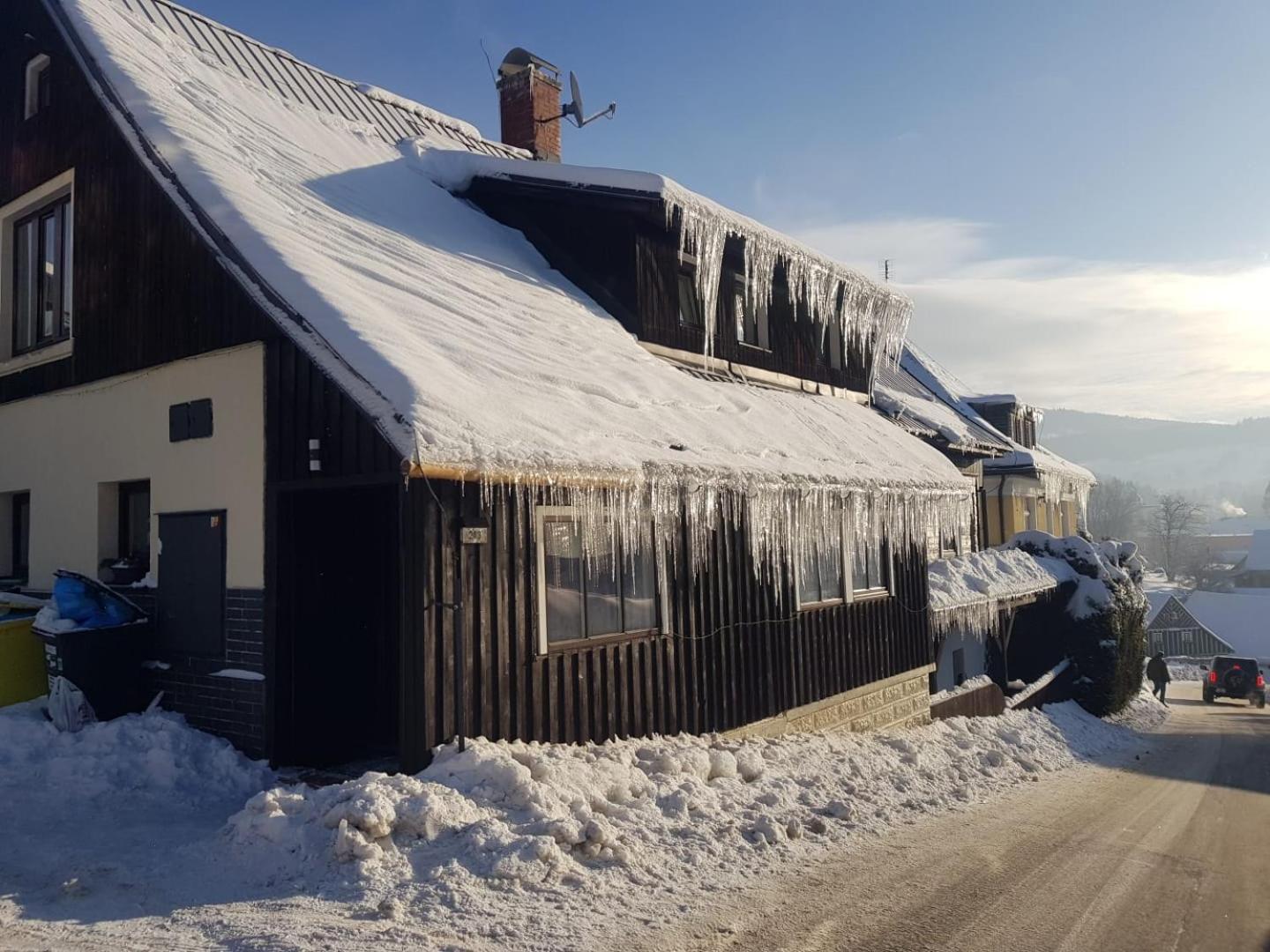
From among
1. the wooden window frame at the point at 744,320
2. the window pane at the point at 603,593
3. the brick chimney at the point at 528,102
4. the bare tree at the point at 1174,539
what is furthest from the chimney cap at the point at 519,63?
the bare tree at the point at 1174,539

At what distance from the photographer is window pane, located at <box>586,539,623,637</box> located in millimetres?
7609

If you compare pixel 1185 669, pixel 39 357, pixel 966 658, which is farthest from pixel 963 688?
pixel 1185 669

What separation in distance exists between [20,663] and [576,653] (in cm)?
471

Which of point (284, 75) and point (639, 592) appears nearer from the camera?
point (639, 592)

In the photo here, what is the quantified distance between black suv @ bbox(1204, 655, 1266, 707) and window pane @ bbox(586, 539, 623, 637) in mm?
30868

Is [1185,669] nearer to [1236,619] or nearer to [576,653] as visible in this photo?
[1236,619]

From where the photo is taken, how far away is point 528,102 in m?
14.9

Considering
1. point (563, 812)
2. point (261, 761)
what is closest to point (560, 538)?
point (563, 812)

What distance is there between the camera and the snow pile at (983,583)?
15016 mm

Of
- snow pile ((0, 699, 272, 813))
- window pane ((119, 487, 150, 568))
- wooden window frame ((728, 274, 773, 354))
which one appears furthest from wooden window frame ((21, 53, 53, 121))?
wooden window frame ((728, 274, 773, 354))

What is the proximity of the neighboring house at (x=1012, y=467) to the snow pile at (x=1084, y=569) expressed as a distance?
3288mm

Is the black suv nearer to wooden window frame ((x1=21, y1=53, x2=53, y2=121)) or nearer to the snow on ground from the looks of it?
the snow on ground

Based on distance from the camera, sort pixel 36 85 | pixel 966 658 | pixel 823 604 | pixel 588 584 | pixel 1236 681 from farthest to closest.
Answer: pixel 1236 681
pixel 966 658
pixel 823 604
pixel 36 85
pixel 588 584

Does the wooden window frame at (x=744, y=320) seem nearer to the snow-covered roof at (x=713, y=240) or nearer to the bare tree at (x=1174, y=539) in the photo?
the snow-covered roof at (x=713, y=240)
